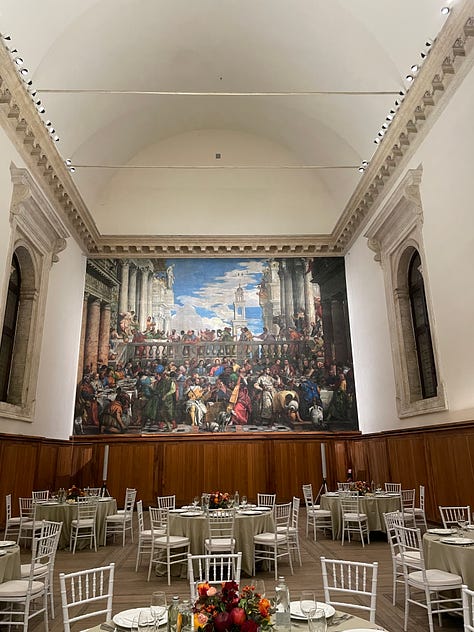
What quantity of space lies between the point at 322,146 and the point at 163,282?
6.96 m

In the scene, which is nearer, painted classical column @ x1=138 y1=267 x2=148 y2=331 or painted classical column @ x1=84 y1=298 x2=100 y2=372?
painted classical column @ x1=84 y1=298 x2=100 y2=372

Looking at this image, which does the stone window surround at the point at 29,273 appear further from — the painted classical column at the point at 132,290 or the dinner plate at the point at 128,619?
the dinner plate at the point at 128,619

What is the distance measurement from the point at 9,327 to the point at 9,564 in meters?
7.63

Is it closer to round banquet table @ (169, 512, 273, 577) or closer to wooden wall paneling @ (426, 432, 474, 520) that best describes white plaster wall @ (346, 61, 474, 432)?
wooden wall paneling @ (426, 432, 474, 520)

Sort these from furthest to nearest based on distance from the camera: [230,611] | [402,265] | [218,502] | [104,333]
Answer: [104,333] < [402,265] < [218,502] < [230,611]

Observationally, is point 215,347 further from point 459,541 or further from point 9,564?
point 459,541

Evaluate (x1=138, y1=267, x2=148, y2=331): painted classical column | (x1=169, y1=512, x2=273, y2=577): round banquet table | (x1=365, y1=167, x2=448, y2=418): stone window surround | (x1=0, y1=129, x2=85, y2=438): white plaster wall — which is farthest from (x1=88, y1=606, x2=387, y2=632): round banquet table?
(x1=138, y1=267, x2=148, y2=331): painted classical column

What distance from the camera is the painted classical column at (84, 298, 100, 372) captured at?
14531 mm

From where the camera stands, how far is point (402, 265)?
11883mm

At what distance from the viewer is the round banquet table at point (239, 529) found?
21.7ft

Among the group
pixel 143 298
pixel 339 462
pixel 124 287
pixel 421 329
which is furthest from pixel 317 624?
pixel 124 287

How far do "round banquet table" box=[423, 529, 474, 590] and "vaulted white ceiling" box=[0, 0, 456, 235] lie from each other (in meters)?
8.30

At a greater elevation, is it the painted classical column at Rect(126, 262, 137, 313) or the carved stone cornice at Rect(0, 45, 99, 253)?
the carved stone cornice at Rect(0, 45, 99, 253)

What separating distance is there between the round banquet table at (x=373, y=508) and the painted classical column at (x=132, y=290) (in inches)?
354
